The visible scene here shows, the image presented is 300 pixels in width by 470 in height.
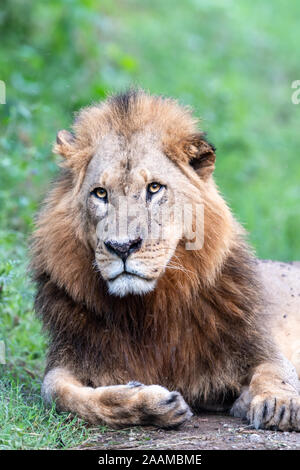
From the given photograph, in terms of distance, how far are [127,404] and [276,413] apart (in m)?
→ 0.73

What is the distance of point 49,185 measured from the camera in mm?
5094

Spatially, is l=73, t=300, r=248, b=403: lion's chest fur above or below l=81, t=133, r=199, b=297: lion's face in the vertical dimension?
below

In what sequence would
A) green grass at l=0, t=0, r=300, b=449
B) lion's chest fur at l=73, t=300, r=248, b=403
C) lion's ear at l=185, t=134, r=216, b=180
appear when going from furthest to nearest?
green grass at l=0, t=0, r=300, b=449, lion's ear at l=185, t=134, r=216, b=180, lion's chest fur at l=73, t=300, r=248, b=403

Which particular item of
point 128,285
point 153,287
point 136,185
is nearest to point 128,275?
point 128,285

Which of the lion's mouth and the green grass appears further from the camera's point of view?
the green grass

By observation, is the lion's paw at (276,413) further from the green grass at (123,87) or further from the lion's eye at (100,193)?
the lion's eye at (100,193)

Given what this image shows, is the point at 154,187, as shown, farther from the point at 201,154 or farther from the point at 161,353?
the point at 161,353

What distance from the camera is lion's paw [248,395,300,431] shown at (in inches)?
167

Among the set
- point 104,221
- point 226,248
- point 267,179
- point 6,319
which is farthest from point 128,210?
point 267,179

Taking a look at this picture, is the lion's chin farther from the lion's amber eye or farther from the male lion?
the lion's amber eye

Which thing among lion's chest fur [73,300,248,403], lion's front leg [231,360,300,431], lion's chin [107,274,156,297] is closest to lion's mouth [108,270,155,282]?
lion's chin [107,274,156,297]

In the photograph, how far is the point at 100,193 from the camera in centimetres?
445

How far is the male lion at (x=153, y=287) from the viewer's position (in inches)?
171

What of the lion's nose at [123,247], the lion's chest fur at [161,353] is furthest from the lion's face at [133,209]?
the lion's chest fur at [161,353]
